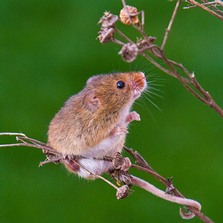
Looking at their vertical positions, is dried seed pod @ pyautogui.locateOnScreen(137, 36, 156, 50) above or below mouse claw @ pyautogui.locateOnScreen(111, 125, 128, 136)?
below

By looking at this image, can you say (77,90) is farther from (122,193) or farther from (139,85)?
(122,193)

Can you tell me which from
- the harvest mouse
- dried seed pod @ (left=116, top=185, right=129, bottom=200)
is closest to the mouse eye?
the harvest mouse

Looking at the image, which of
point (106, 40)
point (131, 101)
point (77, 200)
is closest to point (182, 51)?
point (77, 200)

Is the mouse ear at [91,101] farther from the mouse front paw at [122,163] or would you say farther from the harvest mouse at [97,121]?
the mouse front paw at [122,163]

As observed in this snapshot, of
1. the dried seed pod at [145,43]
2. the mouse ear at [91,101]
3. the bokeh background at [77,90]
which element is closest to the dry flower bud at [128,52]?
the dried seed pod at [145,43]

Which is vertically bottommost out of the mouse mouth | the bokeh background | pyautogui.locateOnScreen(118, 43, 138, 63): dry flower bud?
pyautogui.locateOnScreen(118, 43, 138, 63): dry flower bud

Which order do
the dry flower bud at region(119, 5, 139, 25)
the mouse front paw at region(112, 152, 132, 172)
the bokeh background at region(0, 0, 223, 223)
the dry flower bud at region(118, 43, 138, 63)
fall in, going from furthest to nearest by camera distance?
the bokeh background at region(0, 0, 223, 223), the mouse front paw at region(112, 152, 132, 172), the dry flower bud at region(119, 5, 139, 25), the dry flower bud at region(118, 43, 138, 63)

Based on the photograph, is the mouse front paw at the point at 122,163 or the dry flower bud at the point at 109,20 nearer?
the dry flower bud at the point at 109,20

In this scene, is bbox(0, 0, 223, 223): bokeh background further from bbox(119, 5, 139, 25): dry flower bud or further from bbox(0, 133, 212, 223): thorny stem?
bbox(119, 5, 139, 25): dry flower bud
